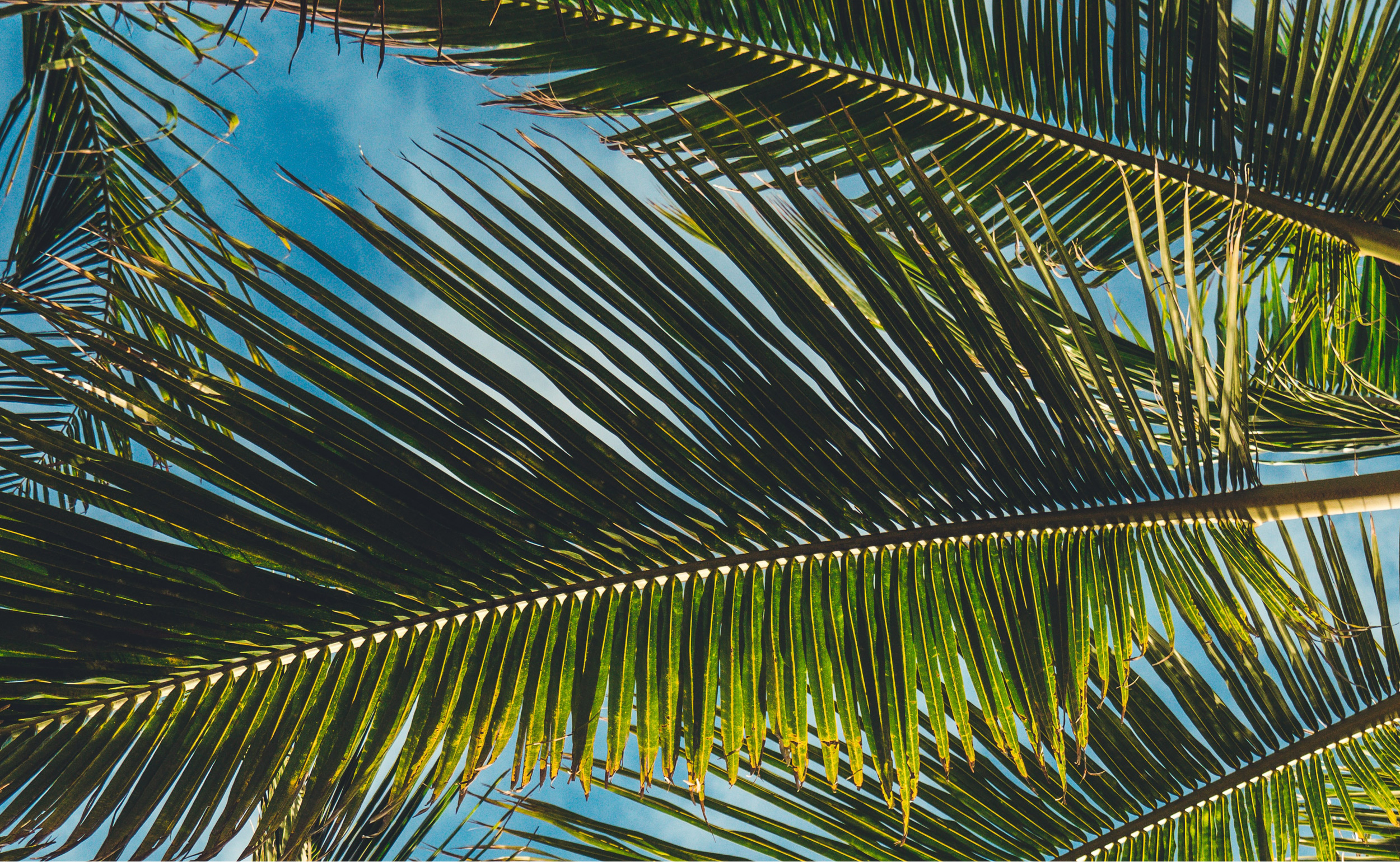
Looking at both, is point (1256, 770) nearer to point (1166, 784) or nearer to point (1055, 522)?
point (1166, 784)

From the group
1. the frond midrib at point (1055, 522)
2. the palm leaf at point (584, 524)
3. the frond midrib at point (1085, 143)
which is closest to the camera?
→ the palm leaf at point (584, 524)

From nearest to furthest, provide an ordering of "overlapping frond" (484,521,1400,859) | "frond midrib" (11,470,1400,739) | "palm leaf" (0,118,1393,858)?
1. "palm leaf" (0,118,1393,858)
2. "frond midrib" (11,470,1400,739)
3. "overlapping frond" (484,521,1400,859)

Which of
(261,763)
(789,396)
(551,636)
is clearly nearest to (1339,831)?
(789,396)

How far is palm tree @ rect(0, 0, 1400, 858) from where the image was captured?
915 mm

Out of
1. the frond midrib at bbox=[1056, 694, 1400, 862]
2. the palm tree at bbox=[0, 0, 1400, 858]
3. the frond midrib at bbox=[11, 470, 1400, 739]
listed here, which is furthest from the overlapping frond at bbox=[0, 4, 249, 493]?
the frond midrib at bbox=[1056, 694, 1400, 862]

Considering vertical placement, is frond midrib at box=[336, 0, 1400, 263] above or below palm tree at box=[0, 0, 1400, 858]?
above

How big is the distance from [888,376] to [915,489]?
0.17 meters

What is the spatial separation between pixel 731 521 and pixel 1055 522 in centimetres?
50

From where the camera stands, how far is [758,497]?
1.17 m

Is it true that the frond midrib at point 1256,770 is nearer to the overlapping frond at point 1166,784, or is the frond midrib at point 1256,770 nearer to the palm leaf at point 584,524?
the overlapping frond at point 1166,784

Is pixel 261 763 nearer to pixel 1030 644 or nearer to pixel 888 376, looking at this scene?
pixel 888 376

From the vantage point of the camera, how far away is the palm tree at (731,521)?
36.0 inches

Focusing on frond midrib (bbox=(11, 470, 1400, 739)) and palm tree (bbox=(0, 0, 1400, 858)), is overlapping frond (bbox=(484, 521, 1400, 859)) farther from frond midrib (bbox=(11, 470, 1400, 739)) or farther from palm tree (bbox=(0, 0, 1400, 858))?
frond midrib (bbox=(11, 470, 1400, 739))

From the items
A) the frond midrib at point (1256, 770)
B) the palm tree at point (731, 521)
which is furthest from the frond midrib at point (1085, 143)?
the frond midrib at point (1256, 770)
